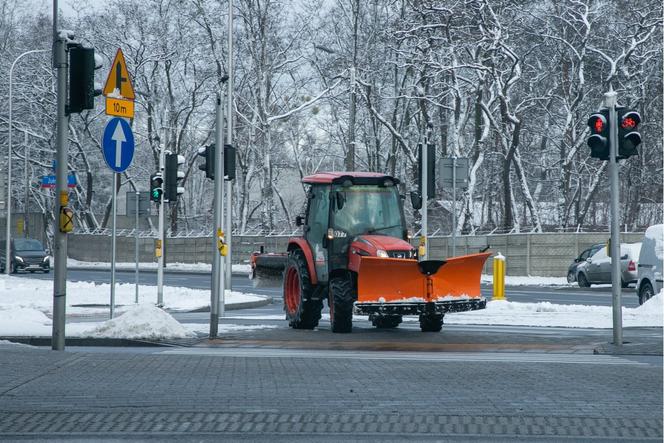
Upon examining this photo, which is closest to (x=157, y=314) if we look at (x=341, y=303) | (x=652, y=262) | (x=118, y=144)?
(x=118, y=144)

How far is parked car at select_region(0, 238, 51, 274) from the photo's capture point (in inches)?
2293

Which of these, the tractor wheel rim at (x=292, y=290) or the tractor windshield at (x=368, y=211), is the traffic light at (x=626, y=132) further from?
the tractor wheel rim at (x=292, y=290)

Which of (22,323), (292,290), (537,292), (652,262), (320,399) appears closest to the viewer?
(320,399)

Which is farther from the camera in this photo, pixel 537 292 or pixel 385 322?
pixel 537 292

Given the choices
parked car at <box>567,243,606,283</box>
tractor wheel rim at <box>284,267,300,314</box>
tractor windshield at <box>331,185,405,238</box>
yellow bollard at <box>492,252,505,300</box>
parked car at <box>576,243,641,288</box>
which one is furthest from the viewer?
parked car at <box>567,243,606,283</box>

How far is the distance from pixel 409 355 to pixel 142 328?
4156mm

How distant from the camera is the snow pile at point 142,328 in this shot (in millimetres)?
16625

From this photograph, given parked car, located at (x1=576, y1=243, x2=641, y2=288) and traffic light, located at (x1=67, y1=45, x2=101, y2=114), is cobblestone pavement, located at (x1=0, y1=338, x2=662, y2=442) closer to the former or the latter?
traffic light, located at (x1=67, y1=45, x2=101, y2=114)

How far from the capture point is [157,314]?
1709 cm

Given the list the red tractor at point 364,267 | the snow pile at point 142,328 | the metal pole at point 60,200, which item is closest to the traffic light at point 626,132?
the red tractor at point 364,267

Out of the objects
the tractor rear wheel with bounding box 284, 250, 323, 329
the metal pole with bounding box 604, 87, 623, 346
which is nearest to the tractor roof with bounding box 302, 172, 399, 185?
the tractor rear wheel with bounding box 284, 250, 323, 329

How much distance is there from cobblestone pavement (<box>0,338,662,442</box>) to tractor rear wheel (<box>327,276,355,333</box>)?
5.43 m

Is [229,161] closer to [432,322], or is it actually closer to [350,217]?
[350,217]

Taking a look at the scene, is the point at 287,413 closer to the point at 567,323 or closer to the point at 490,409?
the point at 490,409
